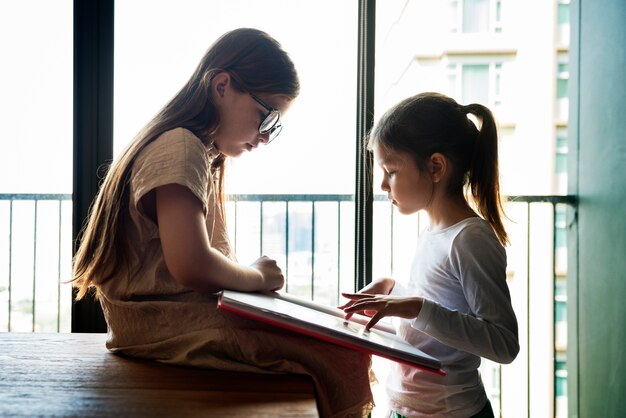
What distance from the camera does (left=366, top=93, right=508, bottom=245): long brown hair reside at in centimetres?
125

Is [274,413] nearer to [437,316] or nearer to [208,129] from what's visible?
[437,316]

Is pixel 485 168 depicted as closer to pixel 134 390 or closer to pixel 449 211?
pixel 449 211

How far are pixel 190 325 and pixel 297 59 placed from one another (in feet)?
3.75

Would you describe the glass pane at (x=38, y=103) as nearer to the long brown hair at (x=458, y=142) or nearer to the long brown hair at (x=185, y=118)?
the long brown hair at (x=185, y=118)

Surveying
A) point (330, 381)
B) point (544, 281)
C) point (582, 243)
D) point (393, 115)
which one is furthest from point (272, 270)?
point (544, 281)

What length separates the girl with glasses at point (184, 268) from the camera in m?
0.96

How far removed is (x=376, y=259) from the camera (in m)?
1.96

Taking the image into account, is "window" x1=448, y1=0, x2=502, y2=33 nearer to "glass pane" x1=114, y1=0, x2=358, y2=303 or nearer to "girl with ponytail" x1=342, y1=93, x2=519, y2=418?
"glass pane" x1=114, y1=0, x2=358, y2=303

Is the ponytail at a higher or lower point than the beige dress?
higher

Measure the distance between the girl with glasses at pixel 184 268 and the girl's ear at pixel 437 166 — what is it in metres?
0.47

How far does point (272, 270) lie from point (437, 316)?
0.37 m

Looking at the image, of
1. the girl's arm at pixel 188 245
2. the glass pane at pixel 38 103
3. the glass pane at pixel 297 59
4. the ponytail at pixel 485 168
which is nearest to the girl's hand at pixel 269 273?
the girl's arm at pixel 188 245

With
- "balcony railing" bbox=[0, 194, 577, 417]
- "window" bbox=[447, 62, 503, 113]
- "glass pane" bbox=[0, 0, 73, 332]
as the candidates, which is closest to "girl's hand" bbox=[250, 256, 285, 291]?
"balcony railing" bbox=[0, 194, 577, 417]

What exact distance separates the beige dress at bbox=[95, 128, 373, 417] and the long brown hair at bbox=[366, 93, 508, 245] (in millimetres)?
503
